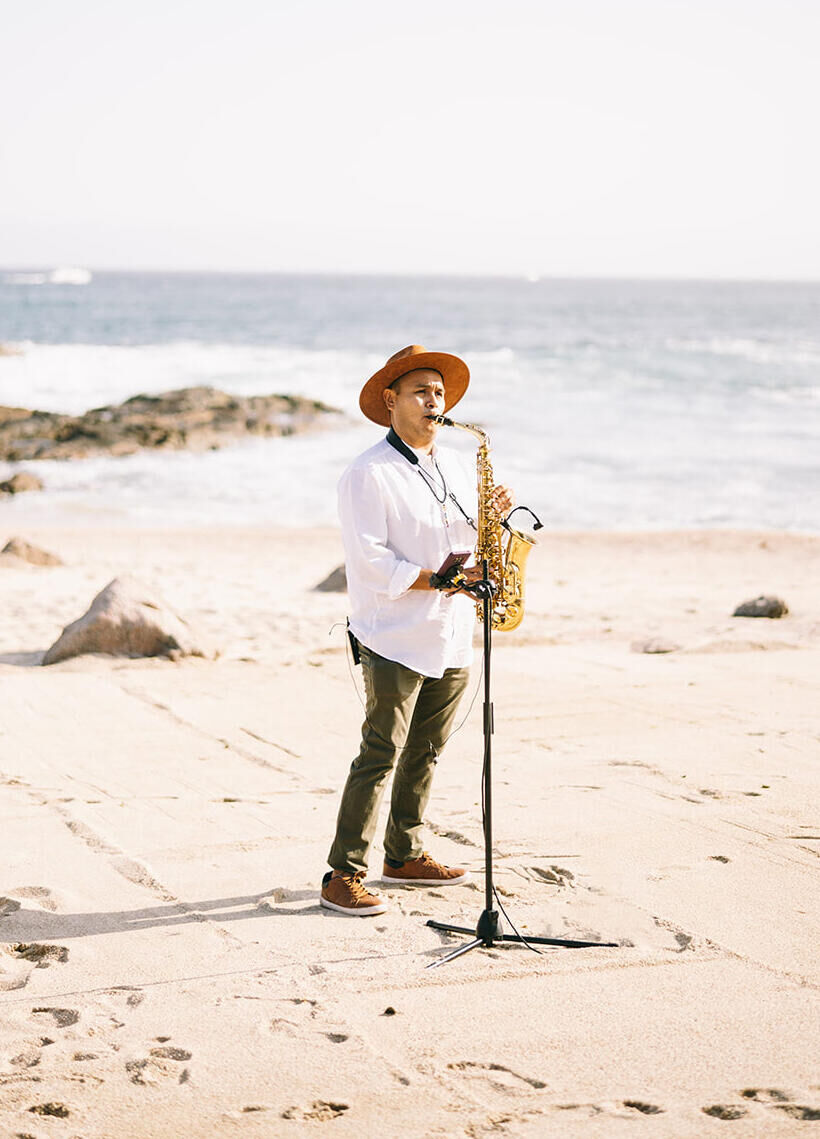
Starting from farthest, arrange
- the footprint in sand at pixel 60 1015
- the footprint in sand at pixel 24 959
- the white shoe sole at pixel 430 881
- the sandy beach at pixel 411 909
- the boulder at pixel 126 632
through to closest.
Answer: the boulder at pixel 126 632 → the white shoe sole at pixel 430 881 → the footprint in sand at pixel 24 959 → the footprint in sand at pixel 60 1015 → the sandy beach at pixel 411 909

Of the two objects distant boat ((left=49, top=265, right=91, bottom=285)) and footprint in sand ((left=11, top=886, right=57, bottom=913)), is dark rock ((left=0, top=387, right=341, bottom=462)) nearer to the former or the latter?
footprint in sand ((left=11, top=886, right=57, bottom=913))

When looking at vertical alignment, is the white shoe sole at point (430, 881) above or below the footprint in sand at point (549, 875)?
below

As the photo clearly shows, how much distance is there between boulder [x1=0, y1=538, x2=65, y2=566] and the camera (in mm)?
13758

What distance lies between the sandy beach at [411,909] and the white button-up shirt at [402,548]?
1029mm

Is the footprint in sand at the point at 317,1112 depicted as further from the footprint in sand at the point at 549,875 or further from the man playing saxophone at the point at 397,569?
the footprint in sand at the point at 549,875

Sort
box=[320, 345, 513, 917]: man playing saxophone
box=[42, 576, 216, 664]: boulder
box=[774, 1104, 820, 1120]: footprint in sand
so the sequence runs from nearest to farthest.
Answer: box=[774, 1104, 820, 1120]: footprint in sand < box=[320, 345, 513, 917]: man playing saxophone < box=[42, 576, 216, 664]: boulder

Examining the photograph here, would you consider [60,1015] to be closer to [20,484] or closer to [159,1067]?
[159,1067]

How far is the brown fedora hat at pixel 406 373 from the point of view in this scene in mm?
4867

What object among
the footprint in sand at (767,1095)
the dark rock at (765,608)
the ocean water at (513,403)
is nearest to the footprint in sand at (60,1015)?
the footprint in sand at (767,1095)

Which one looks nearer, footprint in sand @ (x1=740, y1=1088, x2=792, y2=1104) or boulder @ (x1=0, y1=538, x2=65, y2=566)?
footprint in sand @ (x1=740, y1=1088, x2=792, y2=1104)

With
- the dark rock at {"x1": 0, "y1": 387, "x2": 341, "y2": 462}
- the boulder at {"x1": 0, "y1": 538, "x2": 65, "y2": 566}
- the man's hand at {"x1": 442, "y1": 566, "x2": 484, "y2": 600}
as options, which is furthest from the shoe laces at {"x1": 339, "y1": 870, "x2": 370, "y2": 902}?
the dark rock at {"x1": 0, "y1": 387, "x2": 341, "y2": 462}

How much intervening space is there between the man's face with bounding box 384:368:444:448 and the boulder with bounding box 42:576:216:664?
5.12m

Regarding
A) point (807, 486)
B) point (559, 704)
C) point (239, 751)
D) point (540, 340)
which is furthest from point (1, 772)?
point (540, 340)

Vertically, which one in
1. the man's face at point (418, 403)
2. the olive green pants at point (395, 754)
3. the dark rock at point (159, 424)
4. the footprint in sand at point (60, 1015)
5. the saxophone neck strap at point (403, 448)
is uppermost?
the man's face at point (418, 403)
